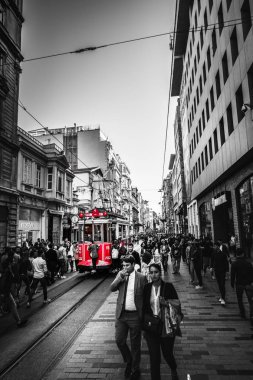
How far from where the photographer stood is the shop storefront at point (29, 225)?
23828 mm

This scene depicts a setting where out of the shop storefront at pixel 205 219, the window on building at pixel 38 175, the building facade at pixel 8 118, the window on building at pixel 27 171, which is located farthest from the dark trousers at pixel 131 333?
the window on building at pixel 38 175

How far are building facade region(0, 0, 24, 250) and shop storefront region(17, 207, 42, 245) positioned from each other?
3.29m

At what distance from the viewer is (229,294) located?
9.80m

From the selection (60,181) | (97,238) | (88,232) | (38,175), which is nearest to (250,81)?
(97,238)

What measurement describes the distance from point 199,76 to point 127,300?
24581 mm

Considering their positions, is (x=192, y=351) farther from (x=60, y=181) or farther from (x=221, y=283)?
(x=60, y=181)

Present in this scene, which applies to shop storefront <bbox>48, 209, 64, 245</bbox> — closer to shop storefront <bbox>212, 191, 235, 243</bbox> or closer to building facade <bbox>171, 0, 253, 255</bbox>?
building facade <bbox>171, 0, 253, 255</bbox>

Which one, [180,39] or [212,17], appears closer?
[212,17]

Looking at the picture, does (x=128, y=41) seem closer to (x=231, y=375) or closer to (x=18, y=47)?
(x=231, y=375)

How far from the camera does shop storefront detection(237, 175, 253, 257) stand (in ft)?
49.9

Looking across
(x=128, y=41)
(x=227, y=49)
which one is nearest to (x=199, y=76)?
(x=227, y=49)

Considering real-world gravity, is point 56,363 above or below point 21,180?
below

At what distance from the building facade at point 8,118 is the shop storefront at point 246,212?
1484 centimetres

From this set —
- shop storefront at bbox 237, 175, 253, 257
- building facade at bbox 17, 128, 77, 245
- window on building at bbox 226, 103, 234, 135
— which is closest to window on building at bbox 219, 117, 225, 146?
window on building at bbox 226, 103, 234, 135
